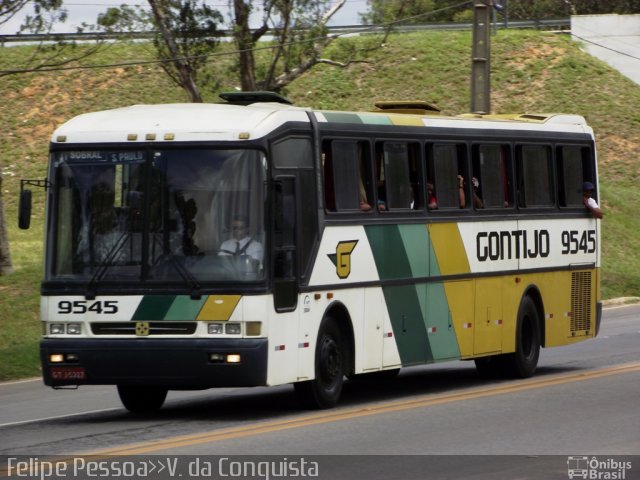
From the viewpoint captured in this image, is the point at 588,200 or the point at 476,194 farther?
the point at 588,200

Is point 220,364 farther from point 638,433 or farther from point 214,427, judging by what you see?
point 638,433

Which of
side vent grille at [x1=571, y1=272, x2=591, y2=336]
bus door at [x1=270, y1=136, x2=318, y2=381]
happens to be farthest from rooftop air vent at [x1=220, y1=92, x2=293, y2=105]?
side vent grille at [x1=571, y1=272, x2=591, y2=336]

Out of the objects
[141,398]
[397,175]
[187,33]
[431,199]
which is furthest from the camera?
[187,33]

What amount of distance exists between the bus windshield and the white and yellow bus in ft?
0.04

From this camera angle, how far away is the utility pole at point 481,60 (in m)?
26.1

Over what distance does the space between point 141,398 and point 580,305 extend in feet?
24.1

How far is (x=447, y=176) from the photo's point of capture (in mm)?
17188

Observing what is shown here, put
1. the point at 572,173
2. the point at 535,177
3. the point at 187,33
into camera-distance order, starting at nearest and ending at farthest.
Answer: the point at 535,177, the point at 572,173, the point at 187,33

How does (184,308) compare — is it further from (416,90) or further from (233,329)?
(416,90)

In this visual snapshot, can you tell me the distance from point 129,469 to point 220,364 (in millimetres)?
3006

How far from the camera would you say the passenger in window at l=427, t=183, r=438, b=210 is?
16750mm

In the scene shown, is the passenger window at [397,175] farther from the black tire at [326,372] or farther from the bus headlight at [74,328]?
the bus headlight at [74,328]

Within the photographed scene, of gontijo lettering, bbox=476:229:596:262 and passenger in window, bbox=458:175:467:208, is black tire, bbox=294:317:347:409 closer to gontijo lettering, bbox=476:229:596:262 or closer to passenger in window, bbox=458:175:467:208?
passenger in window, bbox=458:175:467:208

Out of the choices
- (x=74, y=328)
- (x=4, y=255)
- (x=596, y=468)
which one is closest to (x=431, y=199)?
(x=74, y=328)
